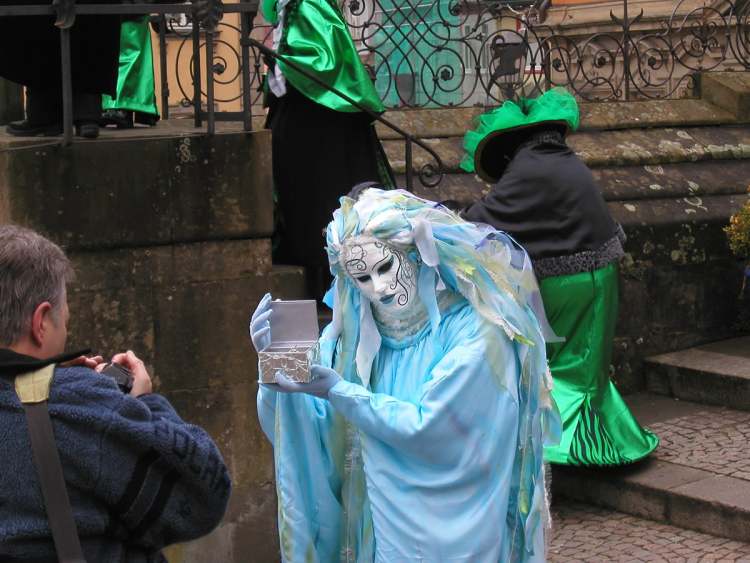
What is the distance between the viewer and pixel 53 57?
18.0 ft

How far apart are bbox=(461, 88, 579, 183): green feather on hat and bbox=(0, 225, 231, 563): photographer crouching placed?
3660 millimetres

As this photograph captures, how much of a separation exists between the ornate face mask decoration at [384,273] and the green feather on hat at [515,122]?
8.01 feet

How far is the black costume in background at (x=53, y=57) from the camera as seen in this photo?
5.37 meters

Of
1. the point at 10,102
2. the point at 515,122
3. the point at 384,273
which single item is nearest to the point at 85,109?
the point at 515,122

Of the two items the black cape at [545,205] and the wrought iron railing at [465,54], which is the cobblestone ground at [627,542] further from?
the wrought iron railing at [465,54]

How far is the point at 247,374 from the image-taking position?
18.0ft

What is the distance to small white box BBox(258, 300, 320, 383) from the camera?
331cm

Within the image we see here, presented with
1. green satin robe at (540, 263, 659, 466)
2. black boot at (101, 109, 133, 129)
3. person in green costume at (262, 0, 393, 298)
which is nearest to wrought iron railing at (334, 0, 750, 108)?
person in green costume at (262, 0, 393, 298)

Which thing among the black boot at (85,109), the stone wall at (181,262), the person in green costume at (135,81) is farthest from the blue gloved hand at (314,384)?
the person in green costume at (135,81)

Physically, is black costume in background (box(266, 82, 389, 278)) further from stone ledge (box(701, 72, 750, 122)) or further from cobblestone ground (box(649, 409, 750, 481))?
stone ledge (box(701, 72, 750, 122))

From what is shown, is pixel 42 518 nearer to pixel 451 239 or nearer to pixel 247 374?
pixel 451 239

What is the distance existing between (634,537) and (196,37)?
2.67m

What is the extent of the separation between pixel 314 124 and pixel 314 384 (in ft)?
9.75

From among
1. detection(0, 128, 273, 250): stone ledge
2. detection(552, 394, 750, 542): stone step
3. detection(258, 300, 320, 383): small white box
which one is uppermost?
detection(0, 128, 273, 250): stone ledge
